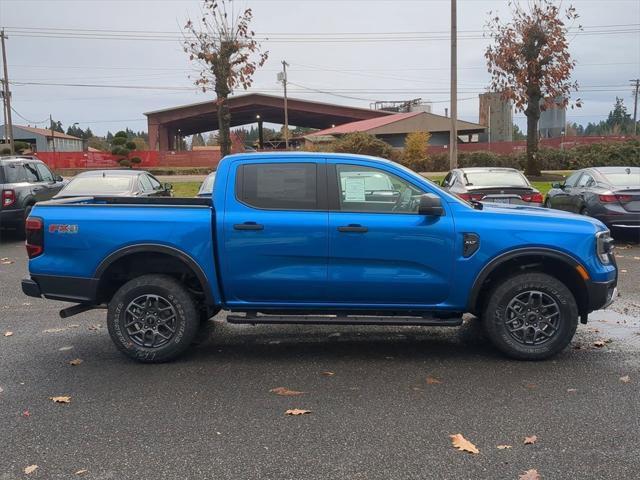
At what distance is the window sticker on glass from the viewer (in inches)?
206

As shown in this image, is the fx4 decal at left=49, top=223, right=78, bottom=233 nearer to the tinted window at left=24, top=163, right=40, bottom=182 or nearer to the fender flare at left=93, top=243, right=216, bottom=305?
the fender flare at left=93, top=243, right=216, bottom=305

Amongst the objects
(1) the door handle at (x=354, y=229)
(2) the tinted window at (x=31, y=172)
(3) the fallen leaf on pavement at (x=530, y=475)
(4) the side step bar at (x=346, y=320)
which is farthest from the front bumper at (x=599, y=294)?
(2) the tinted window at (x=31, y=172)

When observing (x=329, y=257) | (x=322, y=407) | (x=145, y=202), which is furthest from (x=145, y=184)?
(x=322, y=407)

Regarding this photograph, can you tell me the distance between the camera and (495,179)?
1143 cm

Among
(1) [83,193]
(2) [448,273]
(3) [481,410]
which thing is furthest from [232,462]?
(1) [83,193]

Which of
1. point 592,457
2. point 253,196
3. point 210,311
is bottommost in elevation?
point 592,457

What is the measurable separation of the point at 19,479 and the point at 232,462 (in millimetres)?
1187

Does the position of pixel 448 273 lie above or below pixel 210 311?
above

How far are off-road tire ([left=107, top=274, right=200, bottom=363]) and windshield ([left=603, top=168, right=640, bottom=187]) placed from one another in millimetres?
9125

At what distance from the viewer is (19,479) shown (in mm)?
3352

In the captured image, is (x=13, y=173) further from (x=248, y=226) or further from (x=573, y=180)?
(x=573, y=180)

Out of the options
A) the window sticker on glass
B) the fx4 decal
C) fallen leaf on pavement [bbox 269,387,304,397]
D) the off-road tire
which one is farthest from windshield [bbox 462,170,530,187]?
the fx4 decal

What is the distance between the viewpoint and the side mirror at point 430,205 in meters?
4.95

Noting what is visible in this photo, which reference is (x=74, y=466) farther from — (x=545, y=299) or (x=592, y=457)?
(x=545, y=299)
